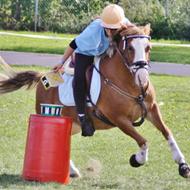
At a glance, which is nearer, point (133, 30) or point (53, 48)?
point (133, 30)

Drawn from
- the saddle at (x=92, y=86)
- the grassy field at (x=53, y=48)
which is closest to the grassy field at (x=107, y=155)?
the saddle at (x=92, y=86)

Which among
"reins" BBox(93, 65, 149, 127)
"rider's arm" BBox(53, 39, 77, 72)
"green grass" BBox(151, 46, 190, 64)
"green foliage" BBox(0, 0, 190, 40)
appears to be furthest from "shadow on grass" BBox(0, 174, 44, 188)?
"green foliage" BBox(0, 0, 190, 40)

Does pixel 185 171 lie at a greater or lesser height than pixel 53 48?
greater

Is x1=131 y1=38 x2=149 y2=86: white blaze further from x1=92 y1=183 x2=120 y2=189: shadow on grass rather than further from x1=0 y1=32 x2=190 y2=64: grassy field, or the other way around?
x1=0 y1=32 x2=190 y2=64: grassy field

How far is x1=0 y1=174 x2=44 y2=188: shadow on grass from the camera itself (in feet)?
25.6

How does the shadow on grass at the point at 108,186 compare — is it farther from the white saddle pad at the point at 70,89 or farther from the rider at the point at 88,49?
the white saddle pad at the point at 70,89

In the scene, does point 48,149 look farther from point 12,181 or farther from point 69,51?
point 69,51

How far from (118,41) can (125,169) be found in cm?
168

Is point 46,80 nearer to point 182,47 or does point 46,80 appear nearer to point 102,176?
point 102,176

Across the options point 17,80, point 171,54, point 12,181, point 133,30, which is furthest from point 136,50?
point 171,54

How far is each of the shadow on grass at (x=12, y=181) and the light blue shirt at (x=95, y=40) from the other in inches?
62.3

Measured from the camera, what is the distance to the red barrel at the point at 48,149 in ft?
26.0

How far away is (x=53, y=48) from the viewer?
2703cm

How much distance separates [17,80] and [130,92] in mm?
2158
